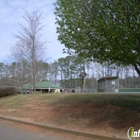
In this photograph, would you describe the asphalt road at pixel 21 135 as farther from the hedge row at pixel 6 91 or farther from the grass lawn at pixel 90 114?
the hedge row at pixel 6 91

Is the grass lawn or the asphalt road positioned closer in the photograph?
the asphalt road

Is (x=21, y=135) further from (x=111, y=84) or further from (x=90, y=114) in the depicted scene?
(x=111, y=84)

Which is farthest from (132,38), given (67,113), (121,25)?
(67,113)

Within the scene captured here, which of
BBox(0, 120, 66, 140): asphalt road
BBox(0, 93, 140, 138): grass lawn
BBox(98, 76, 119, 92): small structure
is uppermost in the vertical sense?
BBox(98, 76, 119, 92): small structure

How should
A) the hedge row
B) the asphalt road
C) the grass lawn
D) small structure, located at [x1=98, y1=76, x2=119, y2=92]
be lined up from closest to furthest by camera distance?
the asphalt road, the grass lawn, the hedge row, small structure, located at [x1=98, y1=76, x2=119, y2=92]

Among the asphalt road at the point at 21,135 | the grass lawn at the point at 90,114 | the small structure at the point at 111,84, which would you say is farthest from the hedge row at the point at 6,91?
the small structure at the point at 111,84

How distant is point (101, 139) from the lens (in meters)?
7.68

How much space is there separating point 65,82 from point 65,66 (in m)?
6.11

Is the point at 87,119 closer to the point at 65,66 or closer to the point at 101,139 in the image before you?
the point at 101,139

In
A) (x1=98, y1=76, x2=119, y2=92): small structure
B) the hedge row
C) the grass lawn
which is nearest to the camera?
the grass lawn

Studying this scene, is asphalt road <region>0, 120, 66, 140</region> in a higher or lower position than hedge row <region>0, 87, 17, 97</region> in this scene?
lower

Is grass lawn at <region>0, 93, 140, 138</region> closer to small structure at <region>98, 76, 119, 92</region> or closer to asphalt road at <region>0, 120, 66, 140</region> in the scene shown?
asphalt road at <region>0, 120, 66, 140</region>

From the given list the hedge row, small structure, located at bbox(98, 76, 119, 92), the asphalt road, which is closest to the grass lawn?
the asphalt road

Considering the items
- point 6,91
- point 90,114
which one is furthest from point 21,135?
point 6,91
